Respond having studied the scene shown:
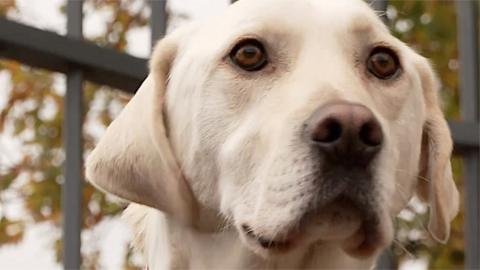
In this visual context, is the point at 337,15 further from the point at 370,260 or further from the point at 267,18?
the point at 370,260

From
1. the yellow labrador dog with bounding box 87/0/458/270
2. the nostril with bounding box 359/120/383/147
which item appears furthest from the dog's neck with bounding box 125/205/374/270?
the nostril with bounding box 359/120/383/147

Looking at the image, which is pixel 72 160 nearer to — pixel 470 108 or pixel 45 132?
pixel 45 132

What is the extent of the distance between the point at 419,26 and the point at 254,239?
2.08 metres

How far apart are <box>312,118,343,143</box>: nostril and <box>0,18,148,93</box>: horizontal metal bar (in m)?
0.96

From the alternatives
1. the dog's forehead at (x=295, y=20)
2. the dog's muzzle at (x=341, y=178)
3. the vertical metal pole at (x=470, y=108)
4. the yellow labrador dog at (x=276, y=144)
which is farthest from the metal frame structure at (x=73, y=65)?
the vertical metal pole at (x=470, y=108)

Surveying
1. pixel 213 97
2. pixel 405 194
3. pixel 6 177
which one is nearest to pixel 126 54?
pixel 6 177

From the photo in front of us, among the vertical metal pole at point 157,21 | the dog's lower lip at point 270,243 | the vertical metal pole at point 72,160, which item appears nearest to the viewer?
the dog's lower lip at point 270,243

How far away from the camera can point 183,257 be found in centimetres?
178

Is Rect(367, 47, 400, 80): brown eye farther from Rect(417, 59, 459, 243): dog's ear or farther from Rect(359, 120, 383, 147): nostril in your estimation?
Rect(359, 120, 383, 147): nostril

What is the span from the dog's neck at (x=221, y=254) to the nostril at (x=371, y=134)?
0.27 meters

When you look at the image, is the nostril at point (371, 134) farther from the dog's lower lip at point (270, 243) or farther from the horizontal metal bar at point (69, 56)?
the horizontal metal bar at point (69, 56)

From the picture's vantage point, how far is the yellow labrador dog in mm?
1498

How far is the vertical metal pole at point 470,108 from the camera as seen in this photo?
2986 mm

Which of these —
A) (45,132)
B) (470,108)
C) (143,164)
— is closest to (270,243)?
(143,164)
